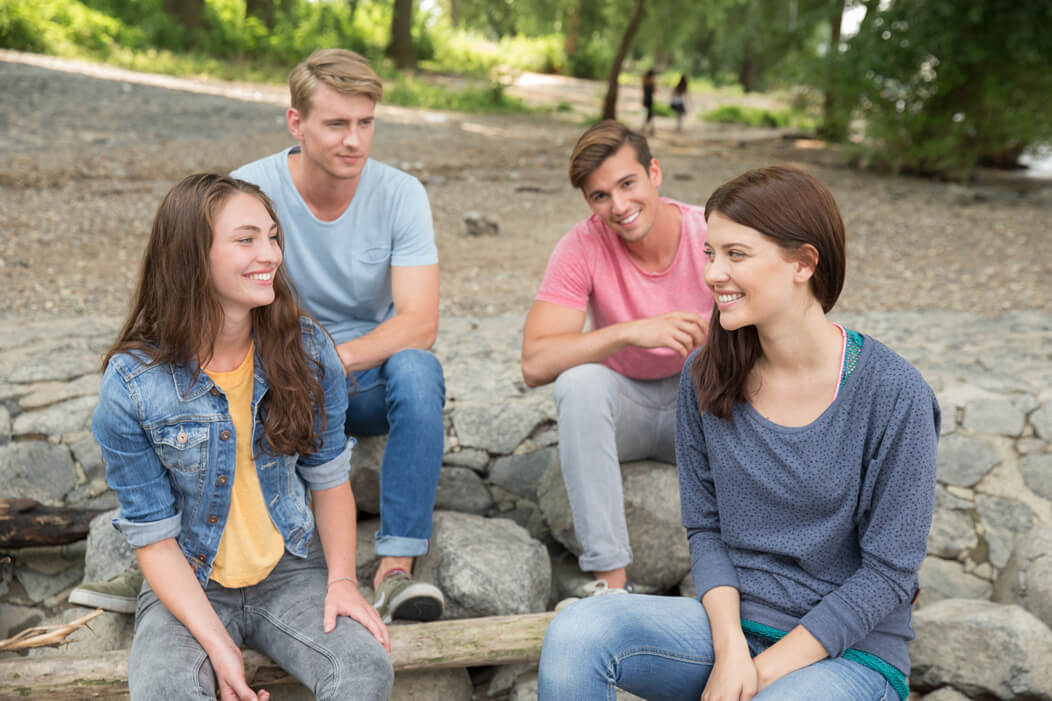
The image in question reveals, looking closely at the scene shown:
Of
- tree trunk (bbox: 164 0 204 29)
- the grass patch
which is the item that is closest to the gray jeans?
tree trunk (bbox: 164 0 204 29)

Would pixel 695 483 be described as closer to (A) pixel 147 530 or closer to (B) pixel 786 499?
(B) pixel 786 499

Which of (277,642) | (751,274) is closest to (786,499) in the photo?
(751,274)

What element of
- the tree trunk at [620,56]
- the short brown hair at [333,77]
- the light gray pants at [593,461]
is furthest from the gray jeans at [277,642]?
the tree trunk at [620,56]

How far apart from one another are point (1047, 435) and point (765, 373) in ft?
7.56

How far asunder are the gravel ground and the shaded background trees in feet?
2.40

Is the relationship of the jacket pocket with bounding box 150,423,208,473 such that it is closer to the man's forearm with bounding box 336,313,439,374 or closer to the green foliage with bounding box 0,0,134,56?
the man's forearm with bounding box 336,313,439,374

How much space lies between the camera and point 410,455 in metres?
2.98

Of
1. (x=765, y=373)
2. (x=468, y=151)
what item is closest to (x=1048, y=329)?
(x=765, y=373)

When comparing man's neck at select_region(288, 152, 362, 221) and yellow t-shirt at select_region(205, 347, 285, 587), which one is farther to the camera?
man's neck at select_region(288, 152, 362, 221)

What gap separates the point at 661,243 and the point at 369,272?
1.03 m

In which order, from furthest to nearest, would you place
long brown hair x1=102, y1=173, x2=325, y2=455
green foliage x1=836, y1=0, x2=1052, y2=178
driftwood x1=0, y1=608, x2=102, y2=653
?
green foliage x1=836, y1=0, x2=1052, y2=178 < driftwood x1=0, y1=608, x2=102, y2=653 < long brown hair x1=102, y1=173, x2=325, y2=455

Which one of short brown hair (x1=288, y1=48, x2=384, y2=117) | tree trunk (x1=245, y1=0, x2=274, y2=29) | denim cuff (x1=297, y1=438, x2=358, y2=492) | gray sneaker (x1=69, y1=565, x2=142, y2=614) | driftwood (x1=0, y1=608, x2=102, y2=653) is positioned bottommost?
driftwood (x1=0, y1=608, x2=102, y2=653)

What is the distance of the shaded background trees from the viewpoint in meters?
10.3

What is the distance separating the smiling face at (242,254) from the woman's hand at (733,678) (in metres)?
1.37
